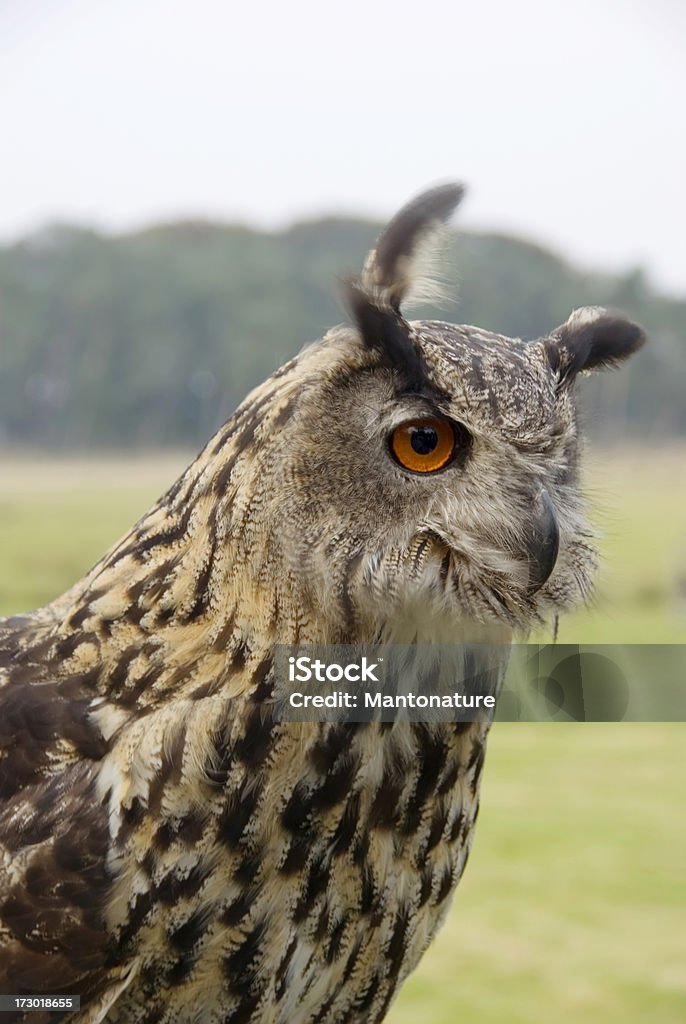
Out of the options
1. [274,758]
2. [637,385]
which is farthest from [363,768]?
[637,385]

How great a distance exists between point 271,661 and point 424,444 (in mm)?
251

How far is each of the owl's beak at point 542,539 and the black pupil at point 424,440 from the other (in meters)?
0.12

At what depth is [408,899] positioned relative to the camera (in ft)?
3.41

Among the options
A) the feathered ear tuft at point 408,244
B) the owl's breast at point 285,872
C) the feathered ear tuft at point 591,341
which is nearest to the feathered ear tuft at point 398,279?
the feathered ear tuft at point 408,244

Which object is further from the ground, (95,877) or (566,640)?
(566,640)

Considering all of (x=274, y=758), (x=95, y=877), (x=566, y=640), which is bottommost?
(x=95, y=877)

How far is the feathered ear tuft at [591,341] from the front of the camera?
1032mm

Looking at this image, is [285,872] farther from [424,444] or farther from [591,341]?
[591,341]

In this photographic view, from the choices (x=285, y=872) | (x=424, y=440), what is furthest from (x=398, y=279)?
(x=285, y=872)

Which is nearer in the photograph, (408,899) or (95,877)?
(95,877)

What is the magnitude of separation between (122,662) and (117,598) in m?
0.07

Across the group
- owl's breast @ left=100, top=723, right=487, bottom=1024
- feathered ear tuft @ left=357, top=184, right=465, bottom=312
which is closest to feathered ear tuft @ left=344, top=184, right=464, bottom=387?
feathered ear tuft @ left=357, top=184, right=465, bottom=312

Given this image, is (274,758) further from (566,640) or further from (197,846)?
(566,640)

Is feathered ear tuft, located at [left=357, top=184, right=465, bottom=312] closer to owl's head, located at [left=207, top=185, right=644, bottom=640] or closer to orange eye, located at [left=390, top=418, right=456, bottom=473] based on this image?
owl's head, located at [left=207, top=185, right=644, bottom=640]
